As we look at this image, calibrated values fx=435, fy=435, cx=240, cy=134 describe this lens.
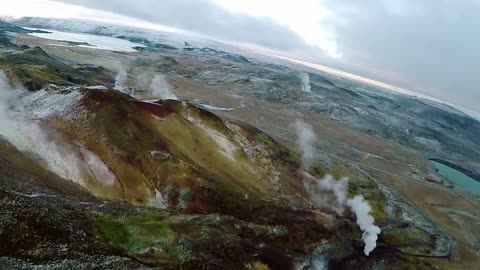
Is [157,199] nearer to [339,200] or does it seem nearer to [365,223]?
[365,223]

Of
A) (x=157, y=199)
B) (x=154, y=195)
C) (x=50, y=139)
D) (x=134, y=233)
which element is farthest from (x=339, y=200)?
(x=50, y=139)

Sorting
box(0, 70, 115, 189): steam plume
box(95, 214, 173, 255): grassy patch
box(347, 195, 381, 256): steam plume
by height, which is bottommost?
box(347, 195, 381, 256): steam plume

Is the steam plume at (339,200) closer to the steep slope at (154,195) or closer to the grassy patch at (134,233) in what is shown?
the steep slope at (154,195)

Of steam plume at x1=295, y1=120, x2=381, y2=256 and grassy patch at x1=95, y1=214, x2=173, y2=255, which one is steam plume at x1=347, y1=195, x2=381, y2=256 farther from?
grassy patch at x1=95, y1=214, x2=173, y2=255

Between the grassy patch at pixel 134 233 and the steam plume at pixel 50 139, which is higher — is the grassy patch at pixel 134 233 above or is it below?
below

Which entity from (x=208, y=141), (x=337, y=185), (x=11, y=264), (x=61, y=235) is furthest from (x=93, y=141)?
(x=337, y=185)

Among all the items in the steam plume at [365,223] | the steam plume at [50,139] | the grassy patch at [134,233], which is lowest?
the steam plume at [365,223]

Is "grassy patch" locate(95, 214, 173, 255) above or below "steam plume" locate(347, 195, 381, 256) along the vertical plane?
above

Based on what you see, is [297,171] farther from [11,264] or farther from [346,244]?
[11,264]

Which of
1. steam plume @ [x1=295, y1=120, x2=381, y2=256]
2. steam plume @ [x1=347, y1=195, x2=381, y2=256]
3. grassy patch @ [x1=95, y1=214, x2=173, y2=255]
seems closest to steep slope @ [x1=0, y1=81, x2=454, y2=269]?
grassy patch @ [x1=95, y1=214, x2=173, y2=255]

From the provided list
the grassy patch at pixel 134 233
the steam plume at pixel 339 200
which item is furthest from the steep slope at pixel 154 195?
the steam plume at pixel 339 200

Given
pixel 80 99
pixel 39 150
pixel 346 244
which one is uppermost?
pixel 80 99
